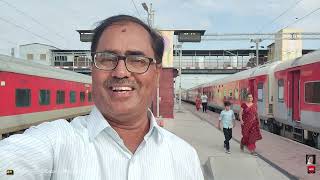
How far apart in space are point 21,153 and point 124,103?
0.56 m

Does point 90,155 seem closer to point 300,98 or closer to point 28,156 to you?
point 28,156

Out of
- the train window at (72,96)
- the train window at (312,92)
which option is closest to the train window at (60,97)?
the train window at (72,96)

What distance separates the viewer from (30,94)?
54.4ft

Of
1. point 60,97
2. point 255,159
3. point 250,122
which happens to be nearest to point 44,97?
point 60,97

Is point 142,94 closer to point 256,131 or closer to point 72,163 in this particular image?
point 72,163

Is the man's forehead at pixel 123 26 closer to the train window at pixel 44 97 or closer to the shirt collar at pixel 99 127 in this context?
the shirt collar at pixel 99 127

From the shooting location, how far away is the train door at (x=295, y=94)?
1752 cm

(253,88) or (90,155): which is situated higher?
(253,88)

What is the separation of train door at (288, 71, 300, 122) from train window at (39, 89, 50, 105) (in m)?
8.93

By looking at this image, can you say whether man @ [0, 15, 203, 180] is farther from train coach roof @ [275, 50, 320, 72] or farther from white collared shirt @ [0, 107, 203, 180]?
train coach roof @ [275, 50, 320, 72]

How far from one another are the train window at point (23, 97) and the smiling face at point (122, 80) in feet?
44.8

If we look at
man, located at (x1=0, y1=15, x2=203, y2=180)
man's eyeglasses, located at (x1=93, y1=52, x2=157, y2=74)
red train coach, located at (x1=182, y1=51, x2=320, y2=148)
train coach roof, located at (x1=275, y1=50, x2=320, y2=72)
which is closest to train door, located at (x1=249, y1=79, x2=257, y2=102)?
red train coach, located at (x1=182, y1=51, x2=320, y2=148)

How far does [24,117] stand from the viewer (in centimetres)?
1583

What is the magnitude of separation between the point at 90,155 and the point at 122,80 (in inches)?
14.3
